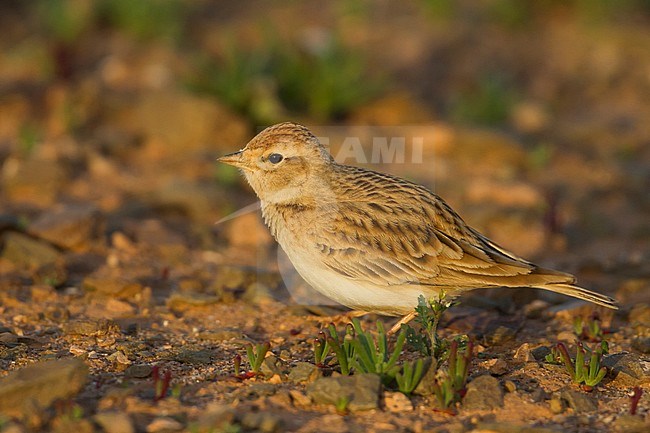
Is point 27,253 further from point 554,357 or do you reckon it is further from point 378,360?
point 554,357

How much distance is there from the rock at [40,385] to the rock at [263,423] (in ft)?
2.84

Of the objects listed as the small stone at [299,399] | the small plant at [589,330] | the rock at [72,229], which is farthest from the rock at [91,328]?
the small plant at [589,330]

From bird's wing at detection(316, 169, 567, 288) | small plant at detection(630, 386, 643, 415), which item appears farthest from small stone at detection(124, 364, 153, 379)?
small plant at detection(630, 386, 643, 415)

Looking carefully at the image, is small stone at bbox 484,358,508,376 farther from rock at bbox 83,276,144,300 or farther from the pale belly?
rock at bbox 83,276,144,300

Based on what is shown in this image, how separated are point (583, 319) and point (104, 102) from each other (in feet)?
19.9

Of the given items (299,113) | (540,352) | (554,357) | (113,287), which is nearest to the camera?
(554,357)

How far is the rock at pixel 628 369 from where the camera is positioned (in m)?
5.14

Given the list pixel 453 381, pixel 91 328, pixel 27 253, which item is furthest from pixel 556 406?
pixel 27 253

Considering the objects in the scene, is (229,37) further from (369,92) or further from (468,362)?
(468,362)

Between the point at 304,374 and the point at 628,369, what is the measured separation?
1893mm

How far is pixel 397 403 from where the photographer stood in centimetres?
464

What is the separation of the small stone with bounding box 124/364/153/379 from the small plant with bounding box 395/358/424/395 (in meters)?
1.36

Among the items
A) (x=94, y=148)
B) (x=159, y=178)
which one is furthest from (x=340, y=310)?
(x=94, y=148)

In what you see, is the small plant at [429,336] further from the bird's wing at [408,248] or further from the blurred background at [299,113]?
the blurred background at [299,113]
